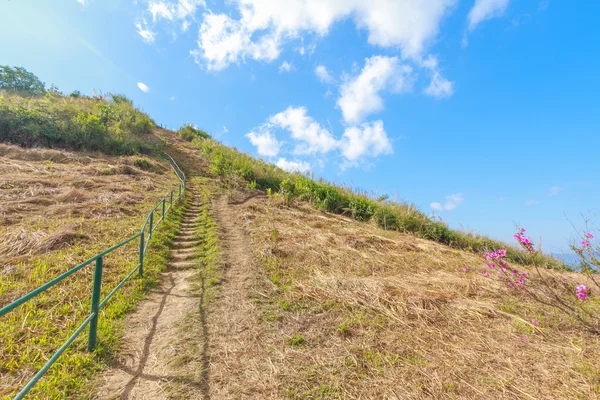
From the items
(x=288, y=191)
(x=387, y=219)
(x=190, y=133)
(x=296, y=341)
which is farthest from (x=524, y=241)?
(x=190, y=133)

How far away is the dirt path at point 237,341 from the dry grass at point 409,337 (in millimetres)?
85

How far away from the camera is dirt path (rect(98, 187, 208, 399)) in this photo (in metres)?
2.76

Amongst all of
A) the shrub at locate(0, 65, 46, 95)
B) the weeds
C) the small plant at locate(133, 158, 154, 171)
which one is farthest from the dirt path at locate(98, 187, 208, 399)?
the shrub at locate(0, 65, 46, 95)

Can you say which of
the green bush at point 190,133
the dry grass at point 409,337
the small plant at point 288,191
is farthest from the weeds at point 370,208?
the green bush at point 190,133

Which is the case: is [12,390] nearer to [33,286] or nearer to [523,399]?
[33,286]

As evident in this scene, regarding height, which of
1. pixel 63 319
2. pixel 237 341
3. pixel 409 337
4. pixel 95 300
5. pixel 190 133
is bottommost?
pixel 63 319

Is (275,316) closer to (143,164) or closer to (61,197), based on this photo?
(61,197)

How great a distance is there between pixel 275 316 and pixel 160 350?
1636mm

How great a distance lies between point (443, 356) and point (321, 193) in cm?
1058

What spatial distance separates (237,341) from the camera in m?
3.59

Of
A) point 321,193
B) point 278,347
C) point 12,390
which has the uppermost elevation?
point 321,193

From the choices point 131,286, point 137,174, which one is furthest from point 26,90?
point 131,286

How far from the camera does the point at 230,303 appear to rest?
14.9 feet

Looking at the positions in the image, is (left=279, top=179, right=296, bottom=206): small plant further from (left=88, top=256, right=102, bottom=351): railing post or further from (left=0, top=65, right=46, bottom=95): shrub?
(left=0, top=65, right=46, bottom=95): shrub
